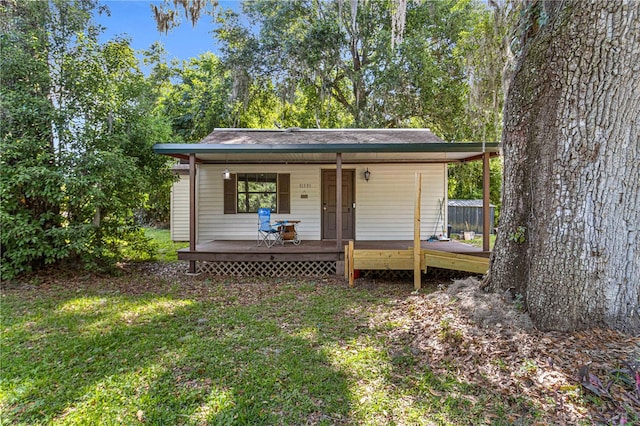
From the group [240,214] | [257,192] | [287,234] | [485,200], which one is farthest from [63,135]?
[485,200]

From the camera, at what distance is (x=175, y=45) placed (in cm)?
1549

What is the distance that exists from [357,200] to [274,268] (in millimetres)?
3138

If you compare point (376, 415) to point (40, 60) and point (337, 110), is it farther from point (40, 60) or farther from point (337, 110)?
point (337, 110)

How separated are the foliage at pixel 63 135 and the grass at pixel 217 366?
1230 mm

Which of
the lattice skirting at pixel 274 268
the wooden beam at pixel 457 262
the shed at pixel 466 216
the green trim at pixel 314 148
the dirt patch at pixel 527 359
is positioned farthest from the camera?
the shed at pixel 466 216

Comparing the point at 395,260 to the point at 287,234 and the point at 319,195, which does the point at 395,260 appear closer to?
the point at 287,234

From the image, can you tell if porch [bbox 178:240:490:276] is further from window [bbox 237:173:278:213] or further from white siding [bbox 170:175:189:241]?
white siding [bbox 170:175:189:241]

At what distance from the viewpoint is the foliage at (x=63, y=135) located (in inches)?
208

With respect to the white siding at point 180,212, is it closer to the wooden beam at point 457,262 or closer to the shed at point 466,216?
the wooden beam at point 457,262

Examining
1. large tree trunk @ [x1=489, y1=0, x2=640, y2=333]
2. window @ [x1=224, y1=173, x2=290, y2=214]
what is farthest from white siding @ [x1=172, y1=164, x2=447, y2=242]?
large tree trunk @ [x1=489, y1=0, x2=640, y2=333]

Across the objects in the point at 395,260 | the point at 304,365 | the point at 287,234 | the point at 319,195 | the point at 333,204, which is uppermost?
the point at 319,195

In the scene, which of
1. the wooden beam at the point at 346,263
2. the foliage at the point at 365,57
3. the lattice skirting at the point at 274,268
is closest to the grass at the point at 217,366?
the wooden beam at the point at 346,263

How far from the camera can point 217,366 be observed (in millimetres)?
2855

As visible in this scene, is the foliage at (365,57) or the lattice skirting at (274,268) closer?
the lattice skirting at (274,268)
